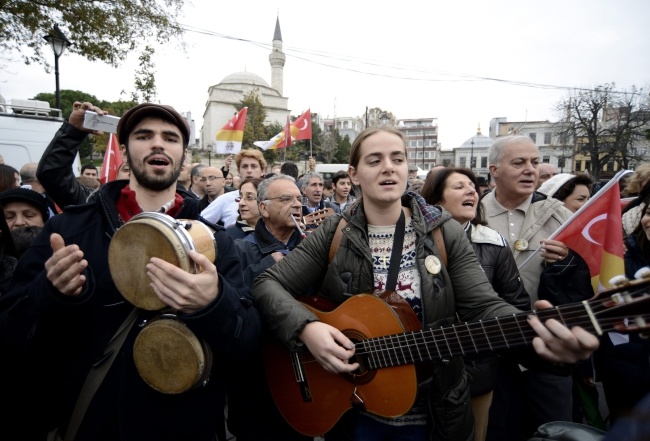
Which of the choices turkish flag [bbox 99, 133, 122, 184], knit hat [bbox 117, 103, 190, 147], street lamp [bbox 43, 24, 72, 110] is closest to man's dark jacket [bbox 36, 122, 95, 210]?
knit hat [bbox 117, 103, 190, 147]

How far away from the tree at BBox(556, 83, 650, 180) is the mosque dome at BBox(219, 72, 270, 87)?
5746 centimetres

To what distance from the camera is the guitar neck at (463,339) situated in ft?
5.15

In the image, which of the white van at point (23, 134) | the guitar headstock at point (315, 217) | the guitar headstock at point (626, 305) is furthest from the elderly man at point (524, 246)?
the white van at point (23, 134)

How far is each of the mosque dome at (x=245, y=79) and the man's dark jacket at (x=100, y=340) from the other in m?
82.4

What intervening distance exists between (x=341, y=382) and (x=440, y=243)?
1.01 meters

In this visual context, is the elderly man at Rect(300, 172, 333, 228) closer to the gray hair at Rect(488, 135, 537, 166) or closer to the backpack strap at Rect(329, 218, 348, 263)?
the gray hair at Rect(488, 135, 537, 166)

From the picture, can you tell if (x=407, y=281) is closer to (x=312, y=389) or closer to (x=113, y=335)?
(x=312, y=389)

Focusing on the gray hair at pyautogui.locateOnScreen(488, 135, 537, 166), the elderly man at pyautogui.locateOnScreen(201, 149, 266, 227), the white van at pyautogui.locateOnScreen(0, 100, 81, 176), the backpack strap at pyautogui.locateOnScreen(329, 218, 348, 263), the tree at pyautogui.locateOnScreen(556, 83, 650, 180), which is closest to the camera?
the backpack strap at pyautogui.locateOnScreen(329, 218, 348, 263)

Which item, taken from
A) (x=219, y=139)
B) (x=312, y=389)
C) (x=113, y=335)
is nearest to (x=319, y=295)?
(x=312, y=389)

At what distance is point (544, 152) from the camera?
7506cm

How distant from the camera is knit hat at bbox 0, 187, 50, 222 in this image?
341cm

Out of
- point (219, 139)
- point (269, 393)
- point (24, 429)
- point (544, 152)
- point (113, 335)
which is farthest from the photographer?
point (544, 152)

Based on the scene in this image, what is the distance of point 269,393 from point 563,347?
6.04 ft

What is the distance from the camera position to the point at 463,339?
189 centimetres
